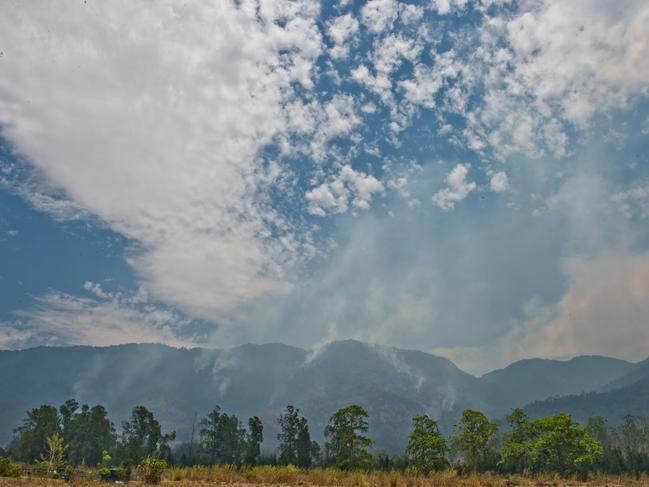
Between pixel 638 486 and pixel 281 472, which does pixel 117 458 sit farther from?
pixel 638 486

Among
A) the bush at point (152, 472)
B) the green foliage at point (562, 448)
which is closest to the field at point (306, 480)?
the bush at point (152, 472)

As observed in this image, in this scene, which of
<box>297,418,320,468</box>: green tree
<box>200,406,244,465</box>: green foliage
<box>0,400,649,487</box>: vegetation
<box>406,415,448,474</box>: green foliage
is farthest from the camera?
<box>200,406,244,465</box>: green foliage

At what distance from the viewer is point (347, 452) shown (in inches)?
1780

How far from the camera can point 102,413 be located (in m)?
95.8

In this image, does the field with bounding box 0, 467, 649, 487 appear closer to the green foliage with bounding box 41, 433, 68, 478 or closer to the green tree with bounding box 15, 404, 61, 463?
the green foliage with bounding box 41, 433, 68, 478

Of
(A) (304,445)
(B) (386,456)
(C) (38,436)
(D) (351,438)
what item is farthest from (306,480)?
(C) (38,436)

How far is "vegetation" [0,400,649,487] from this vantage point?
26.5 m

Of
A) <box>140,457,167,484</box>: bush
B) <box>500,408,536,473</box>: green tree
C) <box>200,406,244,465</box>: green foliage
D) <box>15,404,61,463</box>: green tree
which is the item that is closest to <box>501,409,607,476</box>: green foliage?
<box>500,408,536,473</box>: green tree

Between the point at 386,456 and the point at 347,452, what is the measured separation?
5758mm

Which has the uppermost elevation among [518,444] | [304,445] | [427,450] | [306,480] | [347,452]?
[518,444]

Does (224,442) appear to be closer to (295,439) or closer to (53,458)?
(295,439)

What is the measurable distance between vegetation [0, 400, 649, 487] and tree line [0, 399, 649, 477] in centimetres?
9

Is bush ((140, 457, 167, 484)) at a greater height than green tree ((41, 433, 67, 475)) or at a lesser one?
lesser

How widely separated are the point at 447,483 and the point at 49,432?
273 ft
